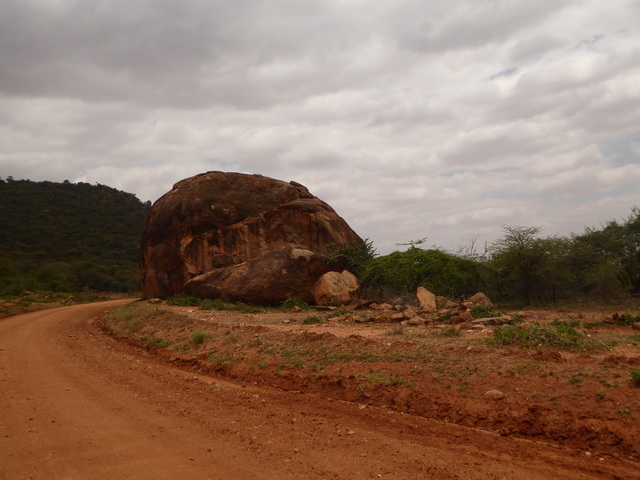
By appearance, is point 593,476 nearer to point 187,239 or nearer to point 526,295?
point 526,295

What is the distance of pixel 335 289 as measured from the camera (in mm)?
19578

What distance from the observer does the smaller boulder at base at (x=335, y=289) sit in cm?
1933

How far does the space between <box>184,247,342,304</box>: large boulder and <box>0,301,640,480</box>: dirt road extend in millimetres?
11096

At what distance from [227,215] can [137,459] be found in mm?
18675

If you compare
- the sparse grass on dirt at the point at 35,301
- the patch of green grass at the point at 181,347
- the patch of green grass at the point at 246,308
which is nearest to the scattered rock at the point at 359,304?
the patch of green grass at the point at 246,308

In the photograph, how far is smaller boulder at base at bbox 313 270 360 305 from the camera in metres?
19.3

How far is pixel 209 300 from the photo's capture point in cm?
1952

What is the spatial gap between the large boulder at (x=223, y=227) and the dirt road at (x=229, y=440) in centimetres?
1410

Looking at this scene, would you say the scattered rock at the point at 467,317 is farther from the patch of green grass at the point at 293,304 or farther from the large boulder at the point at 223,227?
the large boulder at the point at 223,227

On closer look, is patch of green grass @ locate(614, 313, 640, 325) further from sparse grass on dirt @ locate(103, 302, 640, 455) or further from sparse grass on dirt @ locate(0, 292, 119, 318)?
sparse grass on dirt @ locate(0, 292, 119, 318)

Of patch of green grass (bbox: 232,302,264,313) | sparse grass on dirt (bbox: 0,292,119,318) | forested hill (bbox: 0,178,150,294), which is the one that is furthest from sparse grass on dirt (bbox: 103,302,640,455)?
forested hill (bbox: 0,178,150,294)

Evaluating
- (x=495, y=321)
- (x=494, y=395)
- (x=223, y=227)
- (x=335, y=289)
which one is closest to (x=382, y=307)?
(x=335, y=289)

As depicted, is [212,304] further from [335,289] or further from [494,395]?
[494,395]

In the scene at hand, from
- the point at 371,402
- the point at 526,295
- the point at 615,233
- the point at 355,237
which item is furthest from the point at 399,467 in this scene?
the point at 615,233
